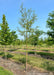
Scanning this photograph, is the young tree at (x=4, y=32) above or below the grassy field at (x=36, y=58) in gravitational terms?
above

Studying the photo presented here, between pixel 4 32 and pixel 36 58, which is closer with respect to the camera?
pixel 36 58

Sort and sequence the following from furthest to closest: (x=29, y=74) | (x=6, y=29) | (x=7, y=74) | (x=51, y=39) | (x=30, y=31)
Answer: (x=6, y=29), (x=51, y=39), (x=30, y=31), (x=29, y=74), (x=7, y=74)

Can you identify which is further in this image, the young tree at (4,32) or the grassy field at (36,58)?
the young tree at (4,32)

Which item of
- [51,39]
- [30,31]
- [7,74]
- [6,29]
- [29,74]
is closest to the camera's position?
[7,74]

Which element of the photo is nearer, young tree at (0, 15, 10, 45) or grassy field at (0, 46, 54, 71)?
grassy field at (0, 46, 54, 71)

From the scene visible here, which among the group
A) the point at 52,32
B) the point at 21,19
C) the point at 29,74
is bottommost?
the point at 29,74

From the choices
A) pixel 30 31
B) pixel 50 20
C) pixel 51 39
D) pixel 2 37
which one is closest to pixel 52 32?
pixel 51 39

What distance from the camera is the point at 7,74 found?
6.84 meters

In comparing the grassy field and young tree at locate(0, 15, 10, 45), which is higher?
young tree at locate(0, 15, 10, 45)

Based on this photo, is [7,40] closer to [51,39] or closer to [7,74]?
[51,39]

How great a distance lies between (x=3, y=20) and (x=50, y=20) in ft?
33.0

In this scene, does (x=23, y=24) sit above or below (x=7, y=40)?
above

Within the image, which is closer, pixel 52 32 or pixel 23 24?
pixel 23 24

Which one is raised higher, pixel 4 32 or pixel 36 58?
pixel 4 32
